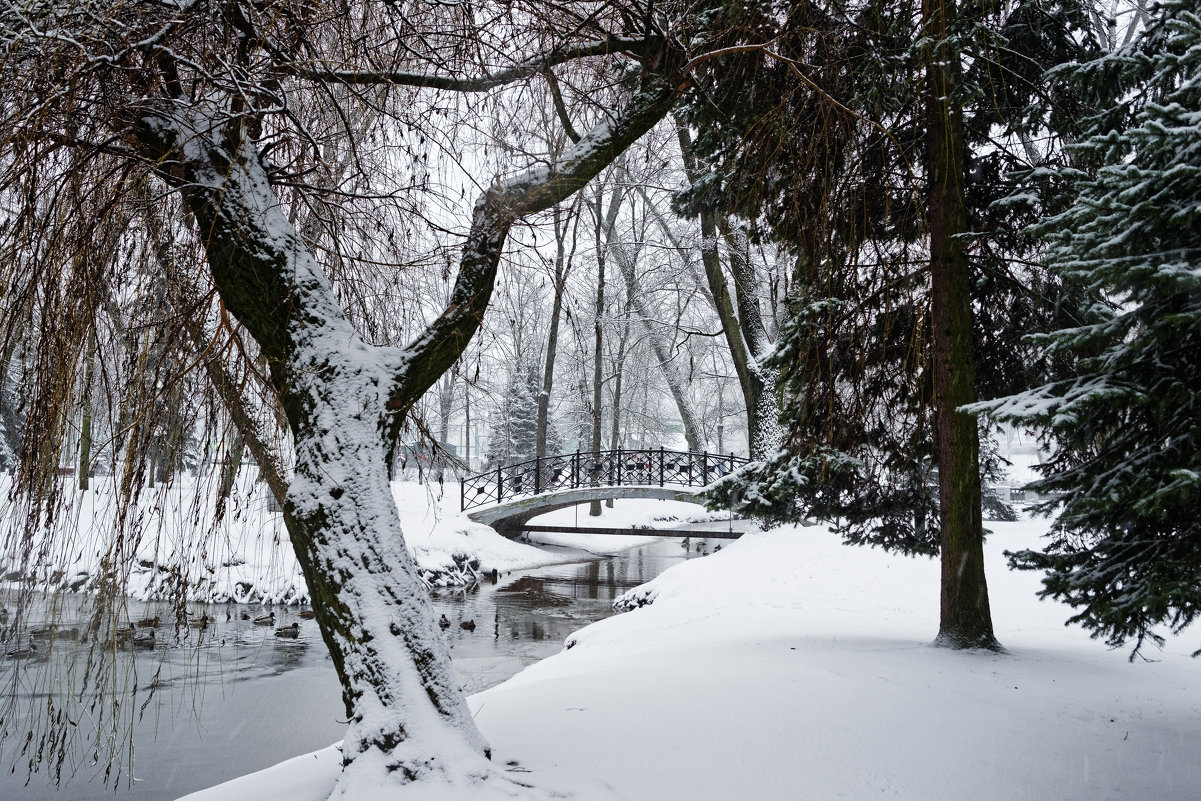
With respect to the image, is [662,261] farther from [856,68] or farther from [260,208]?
[260,208]

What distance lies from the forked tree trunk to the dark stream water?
→ 0.30 m

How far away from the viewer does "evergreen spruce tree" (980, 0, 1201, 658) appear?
11.2 ft

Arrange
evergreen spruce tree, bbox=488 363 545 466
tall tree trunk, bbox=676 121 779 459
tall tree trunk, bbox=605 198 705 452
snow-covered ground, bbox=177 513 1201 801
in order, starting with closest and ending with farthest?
snow-covered ground, bbox=177 513 1201 801 < tall tree trunk, bbox=676 121 779 459 < tall tree trunk, bbox=605 198 705 452 < evergreen spruce tree, bbox=488 363 545 466

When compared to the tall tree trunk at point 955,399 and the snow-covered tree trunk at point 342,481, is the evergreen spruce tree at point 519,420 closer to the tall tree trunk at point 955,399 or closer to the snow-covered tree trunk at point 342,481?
the tall tree trunk at point 955,399

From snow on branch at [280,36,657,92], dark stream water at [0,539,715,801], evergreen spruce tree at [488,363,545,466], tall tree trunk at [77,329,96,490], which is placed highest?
evergreen spruce tree at [488,363,545,466]

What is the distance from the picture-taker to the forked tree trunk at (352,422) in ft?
10.4

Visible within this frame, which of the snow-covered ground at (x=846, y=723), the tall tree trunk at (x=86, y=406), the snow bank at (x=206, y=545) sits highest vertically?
the tall tree trunk at (x=86, y=406)

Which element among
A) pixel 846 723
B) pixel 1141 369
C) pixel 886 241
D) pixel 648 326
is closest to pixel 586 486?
pixel 648 326

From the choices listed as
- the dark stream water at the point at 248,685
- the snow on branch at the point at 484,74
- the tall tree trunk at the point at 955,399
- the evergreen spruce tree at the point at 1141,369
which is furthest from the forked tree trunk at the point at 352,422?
the tall tree trunk at the point at 955,399

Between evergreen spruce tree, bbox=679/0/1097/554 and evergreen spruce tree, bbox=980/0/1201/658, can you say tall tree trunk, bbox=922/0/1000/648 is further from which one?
evergreen spruce tree, bbox=980/0/1201/658

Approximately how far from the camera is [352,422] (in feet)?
11.4

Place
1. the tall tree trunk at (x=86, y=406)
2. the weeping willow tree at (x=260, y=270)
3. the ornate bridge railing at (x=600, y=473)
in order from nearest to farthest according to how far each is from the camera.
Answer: the weeping willow tree at (x=260, y=270)
the tall tree trunk at (x=86, y=406)
the ornate bridge railing at (x=600, y=473)

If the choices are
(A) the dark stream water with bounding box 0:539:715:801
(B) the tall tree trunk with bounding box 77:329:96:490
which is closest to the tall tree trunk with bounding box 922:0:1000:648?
(A) the dark stream water with bounding box 0:539:715:801

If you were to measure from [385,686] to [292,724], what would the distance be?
4629 millimetres
